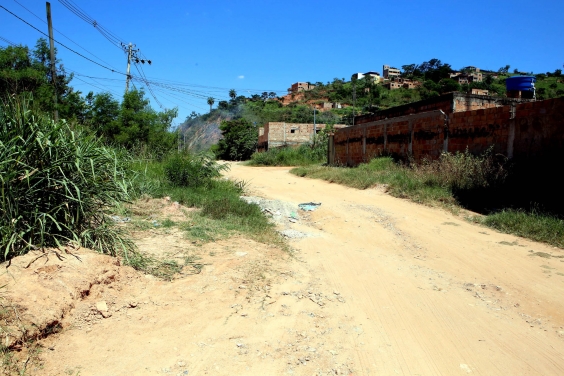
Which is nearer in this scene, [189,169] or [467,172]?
[467,172]

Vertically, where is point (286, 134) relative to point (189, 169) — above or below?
above

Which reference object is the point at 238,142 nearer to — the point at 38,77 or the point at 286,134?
the point at 286,134

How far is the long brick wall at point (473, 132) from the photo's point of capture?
8.42 metres

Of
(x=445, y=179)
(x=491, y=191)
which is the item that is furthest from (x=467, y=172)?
(x=491, y=191)

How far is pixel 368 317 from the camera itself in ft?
11.7

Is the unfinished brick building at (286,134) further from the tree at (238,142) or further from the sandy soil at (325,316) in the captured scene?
the sandy soil at (325,316)

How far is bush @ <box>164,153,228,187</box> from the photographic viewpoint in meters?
9.64

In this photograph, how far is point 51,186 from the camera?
3.48 meters

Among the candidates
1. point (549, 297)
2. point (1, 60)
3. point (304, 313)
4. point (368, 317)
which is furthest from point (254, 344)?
point (1, 60)

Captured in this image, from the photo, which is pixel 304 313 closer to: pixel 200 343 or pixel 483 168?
pixel 200 343

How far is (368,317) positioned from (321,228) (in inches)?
148

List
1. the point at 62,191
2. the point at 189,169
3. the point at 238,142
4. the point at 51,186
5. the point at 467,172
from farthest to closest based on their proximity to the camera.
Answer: the point at 238,142
the point at 189,169
the point at 467,172
the point at 62,191
the point at 51,186

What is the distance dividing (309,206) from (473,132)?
5185mm

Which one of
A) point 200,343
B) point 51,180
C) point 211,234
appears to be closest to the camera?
point 200,343
